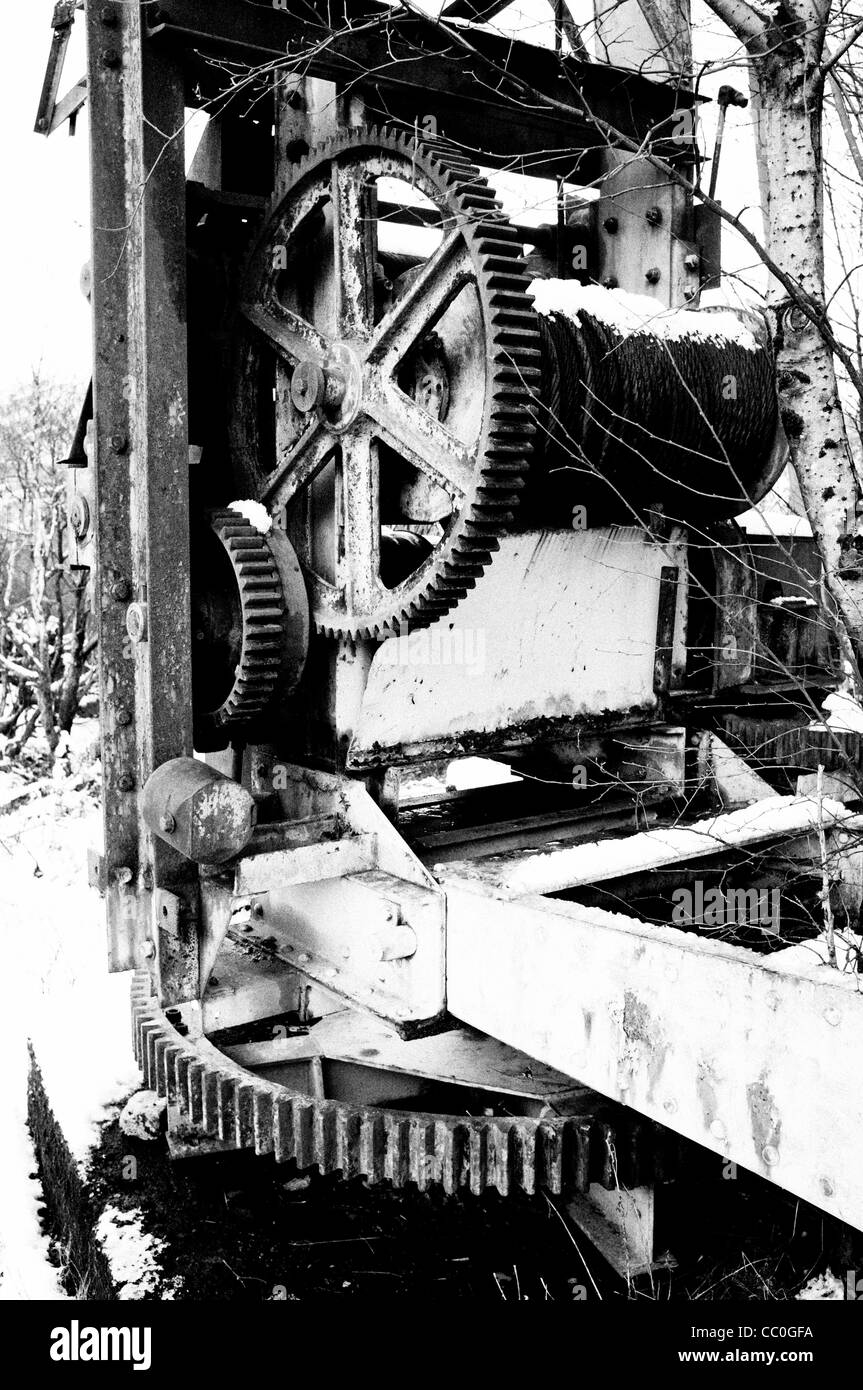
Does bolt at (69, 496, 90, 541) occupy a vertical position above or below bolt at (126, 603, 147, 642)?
above

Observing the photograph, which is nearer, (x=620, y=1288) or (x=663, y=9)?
(x=620, y=1288)

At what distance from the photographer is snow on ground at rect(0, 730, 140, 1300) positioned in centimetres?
370

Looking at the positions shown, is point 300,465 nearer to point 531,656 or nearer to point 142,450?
point 142,450

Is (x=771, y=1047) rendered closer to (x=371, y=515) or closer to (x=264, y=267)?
(x=371, y=515)

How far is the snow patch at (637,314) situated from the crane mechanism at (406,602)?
0.02m

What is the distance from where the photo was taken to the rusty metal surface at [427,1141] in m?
2.91

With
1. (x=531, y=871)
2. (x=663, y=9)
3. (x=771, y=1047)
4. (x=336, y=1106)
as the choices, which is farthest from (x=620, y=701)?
(x=663, y=9)

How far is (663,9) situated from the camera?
4055 millimetres

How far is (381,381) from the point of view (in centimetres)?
306

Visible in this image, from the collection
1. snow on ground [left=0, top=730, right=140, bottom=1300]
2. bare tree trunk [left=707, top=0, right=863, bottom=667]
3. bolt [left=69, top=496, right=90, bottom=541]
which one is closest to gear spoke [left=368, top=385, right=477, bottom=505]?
bare tree trunk [left=707, top=0, right=863, bottom=667]

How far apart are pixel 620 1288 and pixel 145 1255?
1.17 metres

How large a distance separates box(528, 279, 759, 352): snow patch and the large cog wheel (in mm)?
315

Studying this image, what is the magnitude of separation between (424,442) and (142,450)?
0.74 meters

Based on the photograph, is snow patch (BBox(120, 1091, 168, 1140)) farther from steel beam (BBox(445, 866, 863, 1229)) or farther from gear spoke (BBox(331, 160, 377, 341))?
gear spoke (BBox(331, 160, 377, 341))
